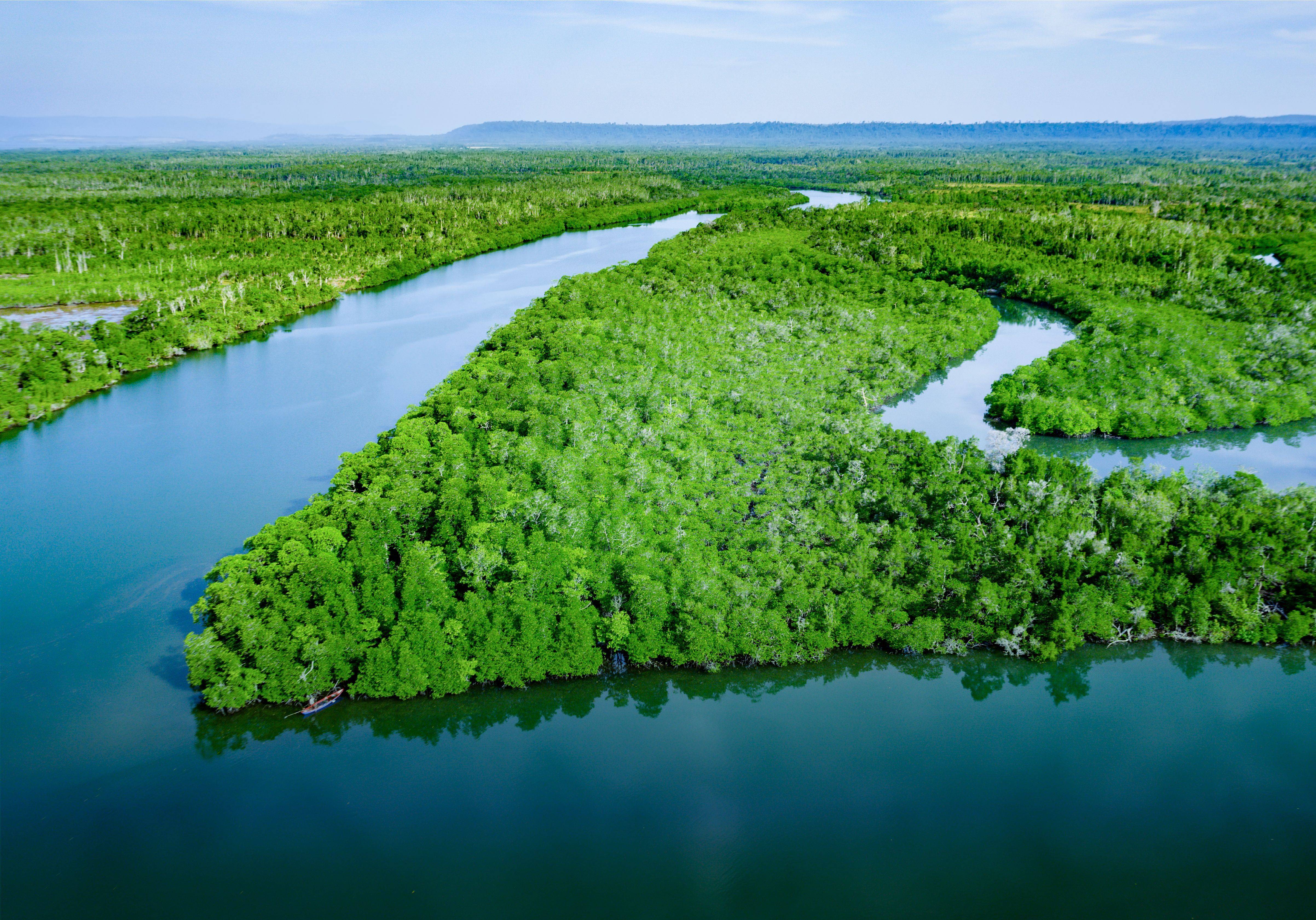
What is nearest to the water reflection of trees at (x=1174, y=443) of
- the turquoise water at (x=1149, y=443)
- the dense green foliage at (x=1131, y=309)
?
the turquoise water at (x=1149, y=443)

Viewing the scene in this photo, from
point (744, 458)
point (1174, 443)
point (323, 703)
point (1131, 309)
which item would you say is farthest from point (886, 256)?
point (323, 703)

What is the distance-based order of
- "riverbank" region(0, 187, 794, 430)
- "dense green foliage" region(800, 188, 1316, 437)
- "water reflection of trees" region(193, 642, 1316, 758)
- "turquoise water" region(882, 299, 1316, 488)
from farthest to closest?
"riverbank" region(0, 187, 794, 430) → "dense green foliage" region(800, 188, 1316, 437) → "turquoise water" region(882, 299, 1316, 488) → "water reflection of trees" region(193, 642, 1316, 758)

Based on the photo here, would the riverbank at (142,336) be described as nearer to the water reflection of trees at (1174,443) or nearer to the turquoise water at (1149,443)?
the turquoise water at (1149,443)

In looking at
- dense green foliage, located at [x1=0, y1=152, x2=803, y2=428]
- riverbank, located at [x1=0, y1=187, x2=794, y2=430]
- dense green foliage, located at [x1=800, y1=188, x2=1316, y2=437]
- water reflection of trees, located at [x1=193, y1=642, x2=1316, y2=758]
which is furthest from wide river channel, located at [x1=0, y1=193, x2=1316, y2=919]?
dense green foliage, located at [x1=0, y1=152, x2=803, y2=428]

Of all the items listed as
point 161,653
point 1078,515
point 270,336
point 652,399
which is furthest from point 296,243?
point 1078,515

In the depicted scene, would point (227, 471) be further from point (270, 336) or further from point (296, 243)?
point (296, 243)

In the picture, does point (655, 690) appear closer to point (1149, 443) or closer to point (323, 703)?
point (323, 703)

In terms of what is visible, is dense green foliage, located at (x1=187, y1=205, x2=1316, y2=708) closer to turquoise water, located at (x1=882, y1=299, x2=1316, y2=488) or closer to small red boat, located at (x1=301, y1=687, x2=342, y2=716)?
small red boat, located at (x1=301, y1=687, x2=342, y2=716)
